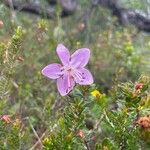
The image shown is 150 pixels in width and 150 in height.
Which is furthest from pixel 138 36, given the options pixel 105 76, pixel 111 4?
pixel 105 76

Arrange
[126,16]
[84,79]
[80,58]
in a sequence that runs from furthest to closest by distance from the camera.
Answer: [126,16] → [80,58] → [84,79]

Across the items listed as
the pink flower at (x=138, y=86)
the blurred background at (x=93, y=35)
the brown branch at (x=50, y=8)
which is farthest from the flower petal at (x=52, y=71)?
the brown branch at (x=50, y=8)

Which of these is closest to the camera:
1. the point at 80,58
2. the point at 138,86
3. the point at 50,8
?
the point at 138,86

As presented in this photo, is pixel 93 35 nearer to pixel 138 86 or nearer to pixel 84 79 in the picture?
pixel 84 79

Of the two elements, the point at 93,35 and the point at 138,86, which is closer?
the point at 138,86

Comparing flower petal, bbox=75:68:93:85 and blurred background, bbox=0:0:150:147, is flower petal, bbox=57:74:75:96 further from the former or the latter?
blurred background, bbox=0:0:150:147

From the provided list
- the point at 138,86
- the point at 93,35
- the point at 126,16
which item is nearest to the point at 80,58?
the point at 138,86

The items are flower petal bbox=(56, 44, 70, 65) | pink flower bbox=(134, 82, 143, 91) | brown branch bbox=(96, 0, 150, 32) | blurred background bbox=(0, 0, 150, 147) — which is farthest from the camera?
brown branch bbox=(96, 0, 150, 32)

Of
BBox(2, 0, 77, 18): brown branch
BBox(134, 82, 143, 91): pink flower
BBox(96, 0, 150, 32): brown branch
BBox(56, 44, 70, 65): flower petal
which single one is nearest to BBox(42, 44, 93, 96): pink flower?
BBox(56, 44, 70, 65): flower petal
